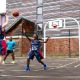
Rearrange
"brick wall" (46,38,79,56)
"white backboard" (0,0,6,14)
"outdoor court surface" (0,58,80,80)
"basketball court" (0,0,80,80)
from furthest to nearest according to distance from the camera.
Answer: "white backboard" (0,0,6,14) → "brick wall" (46,38,79,56) → "basketball court" (0,0,80,80) → "outdoor court surface" (0,58,80,80)

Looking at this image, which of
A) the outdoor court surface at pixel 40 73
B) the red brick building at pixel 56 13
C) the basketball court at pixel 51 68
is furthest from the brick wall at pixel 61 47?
the outdoor court surface at pixel 40 73

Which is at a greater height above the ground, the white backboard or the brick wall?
the white backboard

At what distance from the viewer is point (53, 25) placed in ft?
107

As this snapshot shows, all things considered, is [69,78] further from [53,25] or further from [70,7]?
[70,7]

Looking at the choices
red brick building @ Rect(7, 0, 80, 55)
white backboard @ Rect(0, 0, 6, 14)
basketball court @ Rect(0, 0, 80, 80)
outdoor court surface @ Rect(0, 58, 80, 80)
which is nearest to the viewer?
outdoor court surface @ Rect(0, 58, 80, 80)

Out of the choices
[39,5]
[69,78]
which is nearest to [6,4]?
[39,5]

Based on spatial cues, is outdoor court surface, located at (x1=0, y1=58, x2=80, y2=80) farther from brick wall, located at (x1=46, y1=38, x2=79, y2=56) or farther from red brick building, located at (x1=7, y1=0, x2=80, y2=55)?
brick wall, located at (x1=46, y1=38, x2=79, y2=56)

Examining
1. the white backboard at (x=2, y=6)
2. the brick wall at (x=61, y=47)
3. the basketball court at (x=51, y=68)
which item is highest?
the white backboard at (x=2, y=6)

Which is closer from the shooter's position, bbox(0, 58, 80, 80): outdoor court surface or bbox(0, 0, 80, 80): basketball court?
bbox(0, 58, 80, 80): outdoor court surface

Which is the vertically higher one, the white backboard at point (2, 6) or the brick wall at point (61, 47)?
the white backboard at point (2, 6)

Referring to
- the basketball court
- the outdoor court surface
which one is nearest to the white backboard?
the basketball court

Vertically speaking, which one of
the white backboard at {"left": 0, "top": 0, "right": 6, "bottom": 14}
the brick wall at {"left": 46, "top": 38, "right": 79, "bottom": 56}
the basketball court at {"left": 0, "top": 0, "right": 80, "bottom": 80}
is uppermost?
the white backboard at {"left": 0, "top": 0, "right": 6, "bottom": 14}

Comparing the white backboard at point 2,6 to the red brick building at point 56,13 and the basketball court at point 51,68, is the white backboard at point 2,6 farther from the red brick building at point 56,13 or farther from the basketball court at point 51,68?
the red brick building at point 56,13

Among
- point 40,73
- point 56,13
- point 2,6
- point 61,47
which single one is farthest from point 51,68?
point 2,6
